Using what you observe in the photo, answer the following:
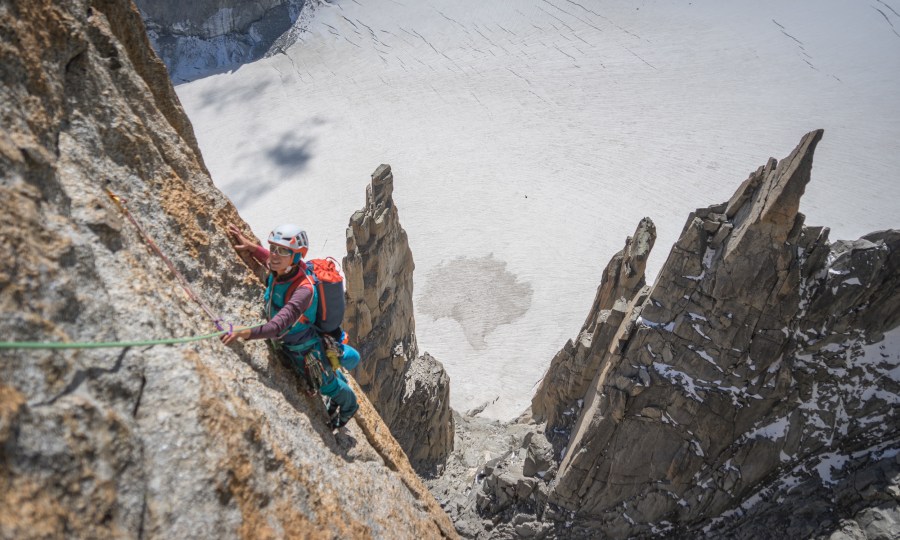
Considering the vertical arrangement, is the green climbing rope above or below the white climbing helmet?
above

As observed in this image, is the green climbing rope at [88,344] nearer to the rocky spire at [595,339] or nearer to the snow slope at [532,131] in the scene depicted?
the rocky spire at [595,339]

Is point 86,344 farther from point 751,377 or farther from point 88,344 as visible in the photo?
point 751,377

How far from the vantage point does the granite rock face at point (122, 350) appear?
2525mm

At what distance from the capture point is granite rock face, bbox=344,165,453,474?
20.3 m

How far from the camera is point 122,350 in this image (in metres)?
3.11

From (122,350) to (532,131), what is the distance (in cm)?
4317

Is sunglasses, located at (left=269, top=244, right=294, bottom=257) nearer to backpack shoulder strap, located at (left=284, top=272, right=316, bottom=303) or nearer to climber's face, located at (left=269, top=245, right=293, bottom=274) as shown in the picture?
climber's face, located at (left=269, top=245, right=293, bottom=274)

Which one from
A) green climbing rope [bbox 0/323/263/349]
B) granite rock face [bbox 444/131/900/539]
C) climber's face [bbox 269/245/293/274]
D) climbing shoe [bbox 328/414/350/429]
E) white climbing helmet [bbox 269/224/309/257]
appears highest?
green climbing rope [bbox 0/323/263/349]

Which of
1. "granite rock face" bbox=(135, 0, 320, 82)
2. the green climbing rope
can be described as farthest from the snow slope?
the green climbing rope

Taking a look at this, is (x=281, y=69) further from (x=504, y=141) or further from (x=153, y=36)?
(x=504, y=141)

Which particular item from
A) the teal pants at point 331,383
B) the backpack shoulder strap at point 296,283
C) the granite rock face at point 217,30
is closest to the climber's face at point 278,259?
the backpack shoulder strap at point 296,283

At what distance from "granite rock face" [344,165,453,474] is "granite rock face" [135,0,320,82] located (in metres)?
43.5

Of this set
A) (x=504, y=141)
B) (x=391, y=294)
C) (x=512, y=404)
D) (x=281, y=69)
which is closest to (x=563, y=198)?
(x=504, y=141)

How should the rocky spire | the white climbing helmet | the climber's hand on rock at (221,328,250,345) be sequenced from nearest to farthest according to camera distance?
the climber's hand on rock at (221,328,250,345) < the white climbing helmet < the rocky spire
